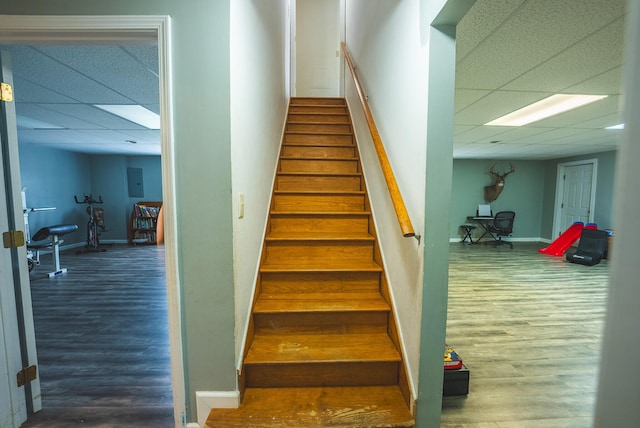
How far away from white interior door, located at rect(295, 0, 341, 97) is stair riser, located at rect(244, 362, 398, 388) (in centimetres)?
527

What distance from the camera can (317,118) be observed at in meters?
3.77

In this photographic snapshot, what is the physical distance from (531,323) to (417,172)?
2.60 m

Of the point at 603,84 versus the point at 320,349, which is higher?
the point at 603,84

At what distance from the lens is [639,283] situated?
13.8 inches

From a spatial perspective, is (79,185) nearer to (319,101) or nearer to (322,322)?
(319,101)

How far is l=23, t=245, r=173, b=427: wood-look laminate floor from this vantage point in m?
1.64

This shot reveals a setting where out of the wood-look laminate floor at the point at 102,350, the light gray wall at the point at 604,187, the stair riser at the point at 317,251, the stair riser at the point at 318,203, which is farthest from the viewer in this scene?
the light gray wall at the point at 604,187

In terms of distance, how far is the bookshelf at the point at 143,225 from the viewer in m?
6.87

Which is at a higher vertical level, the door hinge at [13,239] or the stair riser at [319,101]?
the stair riser at [319,101]

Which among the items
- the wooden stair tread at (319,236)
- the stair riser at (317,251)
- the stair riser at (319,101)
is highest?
the stair riser at (319,101)

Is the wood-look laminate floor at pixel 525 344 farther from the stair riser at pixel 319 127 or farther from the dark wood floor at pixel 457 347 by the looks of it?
the stair riser at pixel 319 127

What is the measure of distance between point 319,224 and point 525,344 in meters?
2.16

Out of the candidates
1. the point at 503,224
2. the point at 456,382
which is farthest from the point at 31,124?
the point at 503,224

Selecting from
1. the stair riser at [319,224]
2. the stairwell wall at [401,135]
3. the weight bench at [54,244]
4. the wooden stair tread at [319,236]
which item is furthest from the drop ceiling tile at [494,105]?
the weight bench at [54,244]
